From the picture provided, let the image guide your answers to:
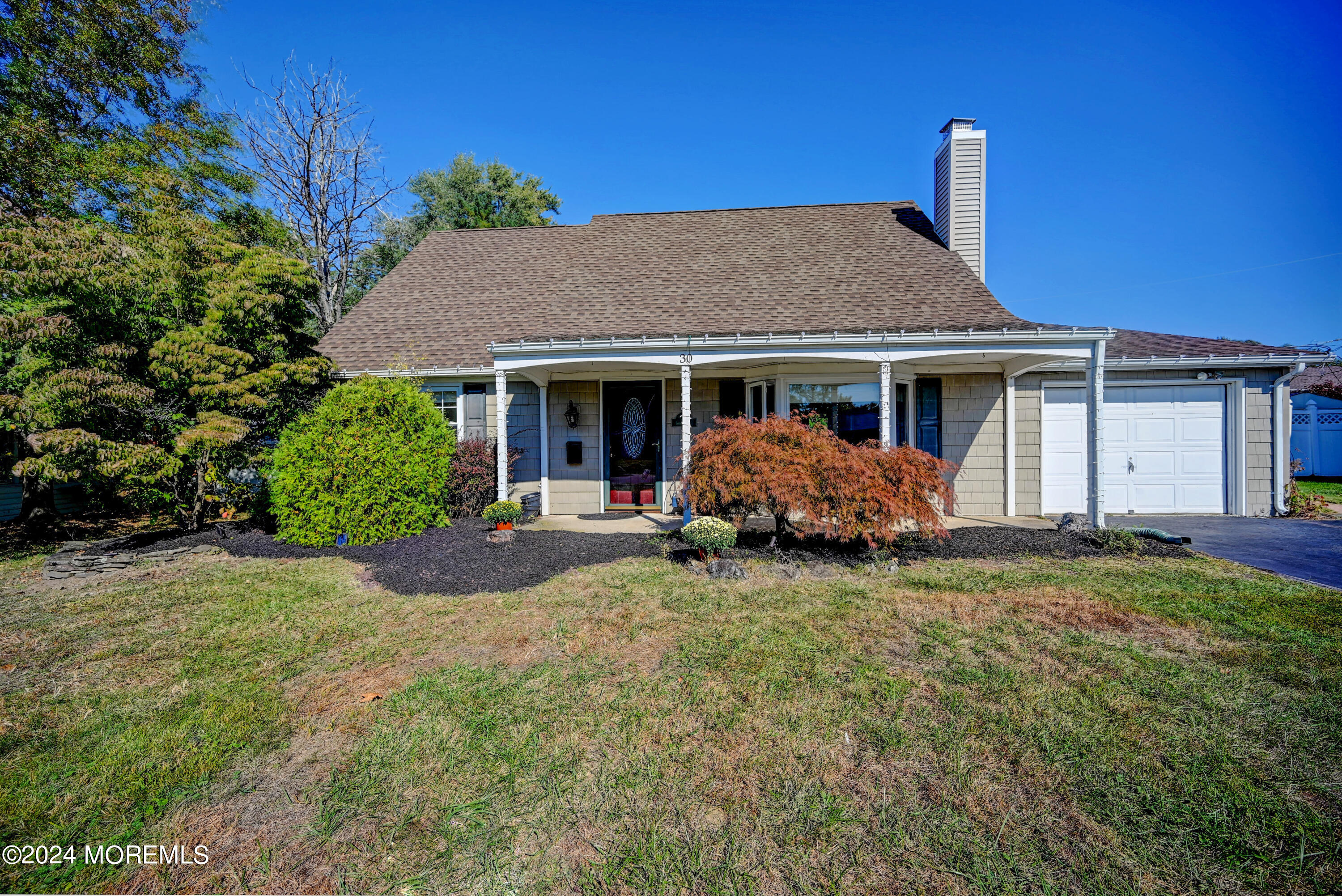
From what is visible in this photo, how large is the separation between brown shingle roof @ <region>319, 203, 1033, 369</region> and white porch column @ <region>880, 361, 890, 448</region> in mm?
682

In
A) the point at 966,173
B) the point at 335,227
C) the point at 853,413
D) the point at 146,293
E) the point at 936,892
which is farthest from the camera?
the point at 335,227

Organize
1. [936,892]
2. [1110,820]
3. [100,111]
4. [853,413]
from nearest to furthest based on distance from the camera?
[936,892] < [1110,820] < [853,413] < [100,111]

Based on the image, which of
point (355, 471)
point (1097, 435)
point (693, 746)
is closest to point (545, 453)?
point (355, 471)

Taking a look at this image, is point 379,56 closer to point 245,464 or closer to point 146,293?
point 146,293

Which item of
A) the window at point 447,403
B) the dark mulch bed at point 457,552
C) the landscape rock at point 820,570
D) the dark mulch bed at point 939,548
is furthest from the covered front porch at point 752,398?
the landscape rock at point 820,570

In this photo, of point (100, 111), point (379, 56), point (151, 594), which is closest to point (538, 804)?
point (151, 594)

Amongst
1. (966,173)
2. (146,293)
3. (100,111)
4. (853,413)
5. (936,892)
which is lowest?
(936,892)

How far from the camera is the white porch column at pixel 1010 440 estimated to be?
956cm

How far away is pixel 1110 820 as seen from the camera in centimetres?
237

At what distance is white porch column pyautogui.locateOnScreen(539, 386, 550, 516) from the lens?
991cm

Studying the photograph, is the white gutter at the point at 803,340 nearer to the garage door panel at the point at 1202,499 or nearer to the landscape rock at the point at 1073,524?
the landscape rock at the point at 1073,524

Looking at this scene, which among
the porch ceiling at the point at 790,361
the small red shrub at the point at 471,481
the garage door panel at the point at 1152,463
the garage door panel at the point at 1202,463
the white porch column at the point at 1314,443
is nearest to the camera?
the porch ceiling at the point at 790,361

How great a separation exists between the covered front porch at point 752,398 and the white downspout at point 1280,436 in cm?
398

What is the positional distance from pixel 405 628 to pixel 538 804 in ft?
9.18
